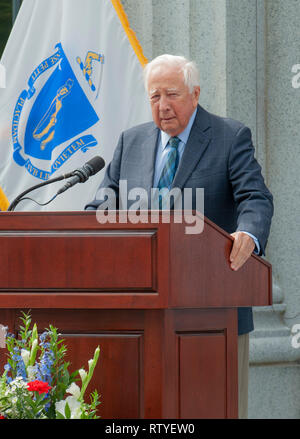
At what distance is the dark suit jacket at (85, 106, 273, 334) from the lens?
2.98m

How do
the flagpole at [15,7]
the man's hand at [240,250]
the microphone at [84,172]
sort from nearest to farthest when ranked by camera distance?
the man's hand at [240,250], the microphone at [84,172], the flagpole at [15,7]

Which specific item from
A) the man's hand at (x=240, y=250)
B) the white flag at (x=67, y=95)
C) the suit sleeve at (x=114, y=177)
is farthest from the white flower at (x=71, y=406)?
the white flag at (x=67, y=95)

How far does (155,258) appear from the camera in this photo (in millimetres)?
2334

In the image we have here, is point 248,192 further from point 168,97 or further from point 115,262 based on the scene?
point 115,262

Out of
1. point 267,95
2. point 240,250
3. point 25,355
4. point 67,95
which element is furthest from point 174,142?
point 267,95

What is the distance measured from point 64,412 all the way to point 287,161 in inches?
122

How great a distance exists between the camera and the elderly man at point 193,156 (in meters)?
3.03

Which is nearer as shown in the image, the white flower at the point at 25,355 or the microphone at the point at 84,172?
the white flower at the point at 25,355

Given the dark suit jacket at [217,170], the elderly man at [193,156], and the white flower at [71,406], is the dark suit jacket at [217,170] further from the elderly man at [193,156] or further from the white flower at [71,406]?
the white flower at [71,406]

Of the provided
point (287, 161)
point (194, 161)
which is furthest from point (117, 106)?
point (194, 161)

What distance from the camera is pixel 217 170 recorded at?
3.06 metres

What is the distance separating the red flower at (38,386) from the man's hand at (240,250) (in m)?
0.68

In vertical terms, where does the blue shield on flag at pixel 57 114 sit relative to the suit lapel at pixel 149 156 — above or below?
above
